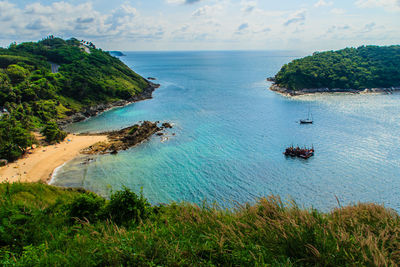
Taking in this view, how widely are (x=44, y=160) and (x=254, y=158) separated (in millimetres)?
38682

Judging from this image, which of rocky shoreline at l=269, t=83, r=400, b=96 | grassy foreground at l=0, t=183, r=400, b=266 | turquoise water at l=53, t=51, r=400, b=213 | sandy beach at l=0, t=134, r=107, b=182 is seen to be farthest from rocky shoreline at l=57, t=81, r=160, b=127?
grassy foreground at l=0, t=183, r=400, b=266

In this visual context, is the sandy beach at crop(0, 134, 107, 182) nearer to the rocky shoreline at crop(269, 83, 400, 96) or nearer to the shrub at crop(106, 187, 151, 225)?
the shrub at crop(106, 187, 151, 225)

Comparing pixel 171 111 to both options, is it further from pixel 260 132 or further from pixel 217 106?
pixel 260 132

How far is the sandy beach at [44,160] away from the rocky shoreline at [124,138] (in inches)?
88.8

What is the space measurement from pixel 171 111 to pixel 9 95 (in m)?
43.2

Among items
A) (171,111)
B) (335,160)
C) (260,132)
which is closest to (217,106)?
(171,111)

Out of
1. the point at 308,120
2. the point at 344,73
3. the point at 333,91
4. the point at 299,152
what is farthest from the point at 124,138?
the point at 344,73

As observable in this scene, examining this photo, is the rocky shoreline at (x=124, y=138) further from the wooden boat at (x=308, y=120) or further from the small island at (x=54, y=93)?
the wooden boat at (x=308, y=120)

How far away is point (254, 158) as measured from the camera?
42.8m

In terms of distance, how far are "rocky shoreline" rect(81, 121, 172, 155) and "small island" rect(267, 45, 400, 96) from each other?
66.2 metres

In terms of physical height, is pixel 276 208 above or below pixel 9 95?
below

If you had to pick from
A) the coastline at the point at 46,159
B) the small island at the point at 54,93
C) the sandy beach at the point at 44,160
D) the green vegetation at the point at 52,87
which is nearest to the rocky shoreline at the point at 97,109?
the small island at the point at 54,93

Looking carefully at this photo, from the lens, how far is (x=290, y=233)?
27.1 feet

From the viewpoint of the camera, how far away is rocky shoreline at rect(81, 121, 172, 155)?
47.2m
